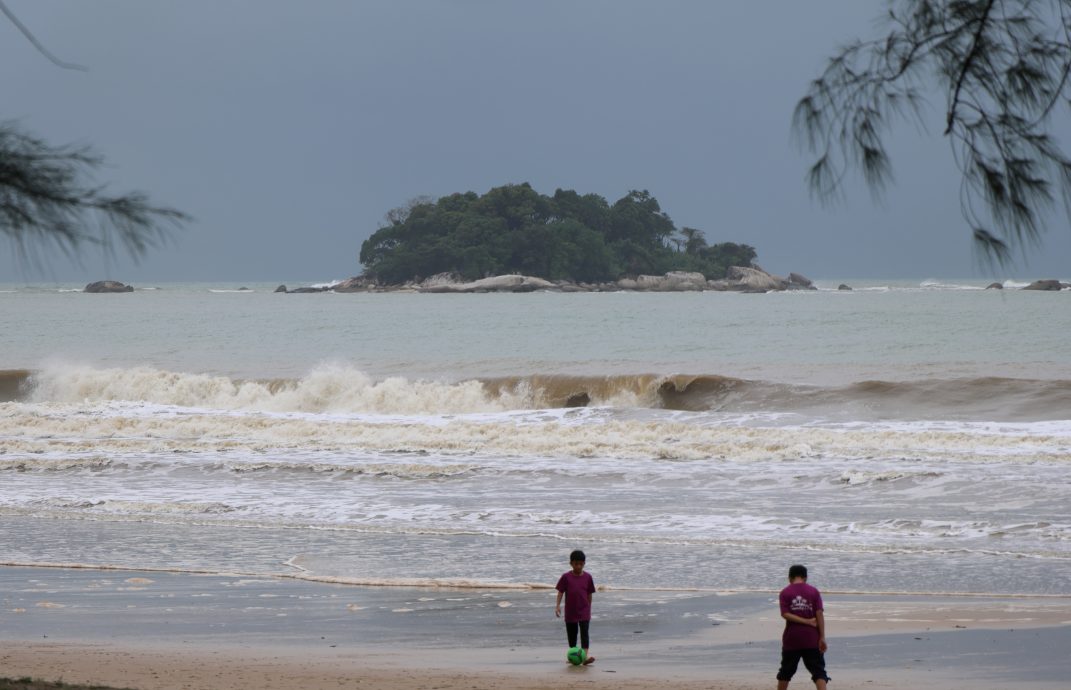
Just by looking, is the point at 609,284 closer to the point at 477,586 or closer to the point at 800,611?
the point at 477,586

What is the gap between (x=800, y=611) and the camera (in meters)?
7.39

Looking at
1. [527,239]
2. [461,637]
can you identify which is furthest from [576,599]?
[527,239]

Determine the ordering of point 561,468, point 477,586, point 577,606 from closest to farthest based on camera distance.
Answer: point 577,606 → point 477,586 → point 561,468

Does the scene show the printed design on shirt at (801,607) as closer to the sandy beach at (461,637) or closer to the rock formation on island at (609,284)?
the sandy beach at (461,637)

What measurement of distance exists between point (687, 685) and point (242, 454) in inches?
568

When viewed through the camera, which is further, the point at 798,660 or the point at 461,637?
the point at 461,637

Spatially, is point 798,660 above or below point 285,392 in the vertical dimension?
below

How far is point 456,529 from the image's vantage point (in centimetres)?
1391

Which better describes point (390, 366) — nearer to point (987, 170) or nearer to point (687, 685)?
point (687, 685)

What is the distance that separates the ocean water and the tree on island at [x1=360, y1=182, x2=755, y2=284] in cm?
8308

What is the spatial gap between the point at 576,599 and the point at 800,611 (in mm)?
1598

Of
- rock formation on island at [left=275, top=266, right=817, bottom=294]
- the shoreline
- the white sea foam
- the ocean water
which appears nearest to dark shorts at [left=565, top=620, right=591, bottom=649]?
the shoreline

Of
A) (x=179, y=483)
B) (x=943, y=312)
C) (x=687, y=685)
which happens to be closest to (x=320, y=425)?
(x=179, y=483)

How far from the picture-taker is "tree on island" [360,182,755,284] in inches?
4995
